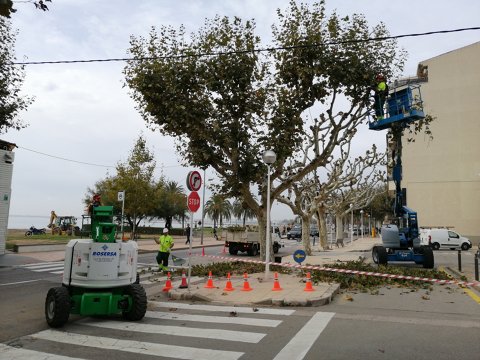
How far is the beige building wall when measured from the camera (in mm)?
48719

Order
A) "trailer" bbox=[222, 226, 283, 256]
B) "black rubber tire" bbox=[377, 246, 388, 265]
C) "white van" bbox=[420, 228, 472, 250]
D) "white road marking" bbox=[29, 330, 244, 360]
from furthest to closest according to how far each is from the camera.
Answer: "white van" bbox=[420, 228, 472, 250] < "trailer" bbox=[222, 226, 283, 256] < "black rubber tire" bbox=[377, 246, 388, 265] < "white road marking" bbox=[29, 330, 244, 360]

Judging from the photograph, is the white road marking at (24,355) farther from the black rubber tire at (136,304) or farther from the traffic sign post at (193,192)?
the traffic sign post at (193,192)

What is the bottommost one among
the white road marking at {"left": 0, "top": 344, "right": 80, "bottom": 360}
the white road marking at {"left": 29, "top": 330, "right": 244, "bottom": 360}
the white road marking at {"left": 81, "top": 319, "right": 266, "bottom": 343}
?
the white road marking at {"left": 0, "top": 344, "right": 80, "bottom": 360}

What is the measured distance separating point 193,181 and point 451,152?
47.0 m

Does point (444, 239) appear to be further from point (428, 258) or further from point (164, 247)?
point (164, 247)

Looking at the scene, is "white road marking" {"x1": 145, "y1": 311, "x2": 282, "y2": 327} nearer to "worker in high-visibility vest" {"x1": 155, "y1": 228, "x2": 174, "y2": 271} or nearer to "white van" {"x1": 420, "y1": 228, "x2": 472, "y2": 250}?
"worker in high-visibility vest" {"x1": 155, "y1": 228, "x2": 174, "y2": 271}

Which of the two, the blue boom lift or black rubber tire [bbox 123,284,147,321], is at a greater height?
the blue boom lift

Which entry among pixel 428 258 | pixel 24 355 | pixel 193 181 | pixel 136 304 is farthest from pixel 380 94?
pixel 24 355

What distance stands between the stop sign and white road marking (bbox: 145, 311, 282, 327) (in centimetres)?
306

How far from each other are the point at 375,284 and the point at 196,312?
6.68 metres

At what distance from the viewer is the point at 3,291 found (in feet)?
38.2

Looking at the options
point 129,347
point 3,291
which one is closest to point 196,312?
point 129,347

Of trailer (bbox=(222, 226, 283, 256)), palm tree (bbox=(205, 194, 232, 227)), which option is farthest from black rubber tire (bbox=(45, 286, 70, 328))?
palm tree (bbox=(205, 194, 232, 227))

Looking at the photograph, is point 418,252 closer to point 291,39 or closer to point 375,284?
point 375,284
